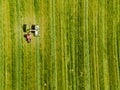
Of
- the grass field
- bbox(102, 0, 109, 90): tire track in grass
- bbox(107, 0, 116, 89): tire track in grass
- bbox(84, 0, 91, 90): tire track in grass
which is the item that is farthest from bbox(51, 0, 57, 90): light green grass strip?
bbox(107, 0, 116, 89): tire track in grass

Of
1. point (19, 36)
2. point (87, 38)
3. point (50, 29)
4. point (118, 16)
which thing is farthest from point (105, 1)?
point (19, 36)

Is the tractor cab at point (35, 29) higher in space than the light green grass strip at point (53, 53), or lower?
higher

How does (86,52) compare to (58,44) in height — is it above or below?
below

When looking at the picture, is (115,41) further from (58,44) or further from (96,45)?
(58,44)

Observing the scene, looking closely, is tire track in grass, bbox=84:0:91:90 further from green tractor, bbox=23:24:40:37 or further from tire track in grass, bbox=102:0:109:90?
green tractor, bbox=23:24:40:37

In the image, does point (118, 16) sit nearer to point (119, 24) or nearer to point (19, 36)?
point (119, 24)

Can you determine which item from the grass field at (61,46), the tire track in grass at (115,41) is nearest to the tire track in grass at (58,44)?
the grass field at (61,46)

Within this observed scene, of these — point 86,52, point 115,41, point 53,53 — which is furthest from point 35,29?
point 115,41

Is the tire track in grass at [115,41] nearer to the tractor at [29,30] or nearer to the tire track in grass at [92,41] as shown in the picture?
the tire track in grass at [92,41]

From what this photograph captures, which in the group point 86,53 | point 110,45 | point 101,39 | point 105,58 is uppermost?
point 101,39
